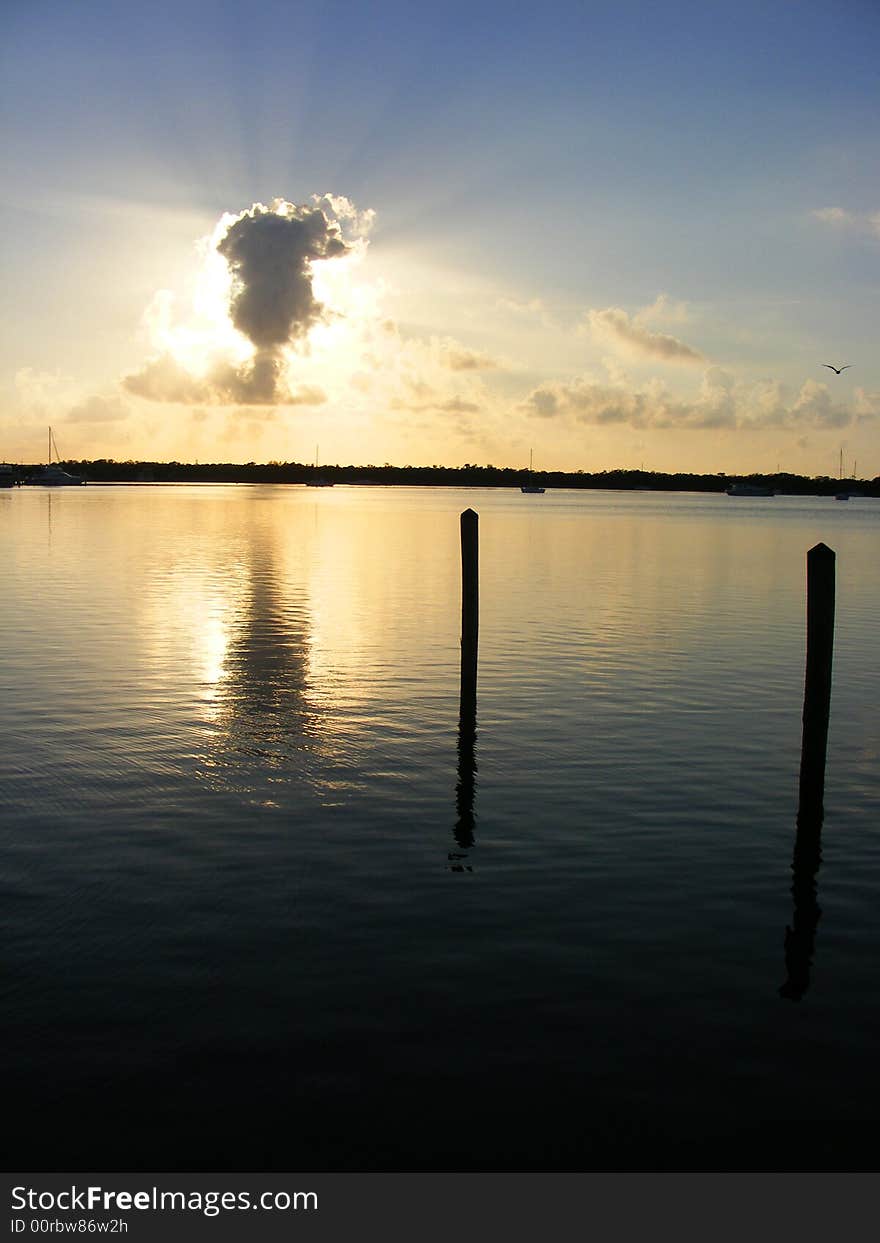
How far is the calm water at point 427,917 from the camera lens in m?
8.30

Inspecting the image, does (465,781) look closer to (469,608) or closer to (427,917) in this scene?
(469,608)

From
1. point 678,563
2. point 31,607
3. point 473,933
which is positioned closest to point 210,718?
point 473,933

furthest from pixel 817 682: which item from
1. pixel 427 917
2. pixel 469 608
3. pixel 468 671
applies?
pixel 469 608

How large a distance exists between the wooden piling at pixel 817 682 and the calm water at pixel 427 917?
54 centimetres

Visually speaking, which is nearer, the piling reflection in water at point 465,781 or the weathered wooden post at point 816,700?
the piling reflection in water at point 465,781

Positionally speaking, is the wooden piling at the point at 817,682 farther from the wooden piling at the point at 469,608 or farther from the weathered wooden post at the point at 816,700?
the wooden piling at the point at 469,608

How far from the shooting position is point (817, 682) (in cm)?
1594

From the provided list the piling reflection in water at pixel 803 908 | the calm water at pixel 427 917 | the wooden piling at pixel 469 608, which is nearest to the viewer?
the calm water at pixel 427 917

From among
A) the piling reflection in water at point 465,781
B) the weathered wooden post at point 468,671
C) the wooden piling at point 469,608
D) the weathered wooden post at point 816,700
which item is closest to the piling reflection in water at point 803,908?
the weathered wooden post at point 816,700

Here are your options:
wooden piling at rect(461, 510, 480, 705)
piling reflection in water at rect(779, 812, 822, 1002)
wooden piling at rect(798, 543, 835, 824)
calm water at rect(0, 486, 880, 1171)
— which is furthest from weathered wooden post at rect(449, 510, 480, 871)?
wooden piling at rect(798, 543, 835, 824)

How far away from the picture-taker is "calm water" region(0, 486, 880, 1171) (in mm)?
8297

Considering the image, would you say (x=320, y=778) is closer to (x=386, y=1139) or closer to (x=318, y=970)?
(x=318, y=970)

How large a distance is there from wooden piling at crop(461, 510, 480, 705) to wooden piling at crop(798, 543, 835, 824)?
25.1 feet

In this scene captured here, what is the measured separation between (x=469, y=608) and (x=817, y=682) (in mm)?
8549
